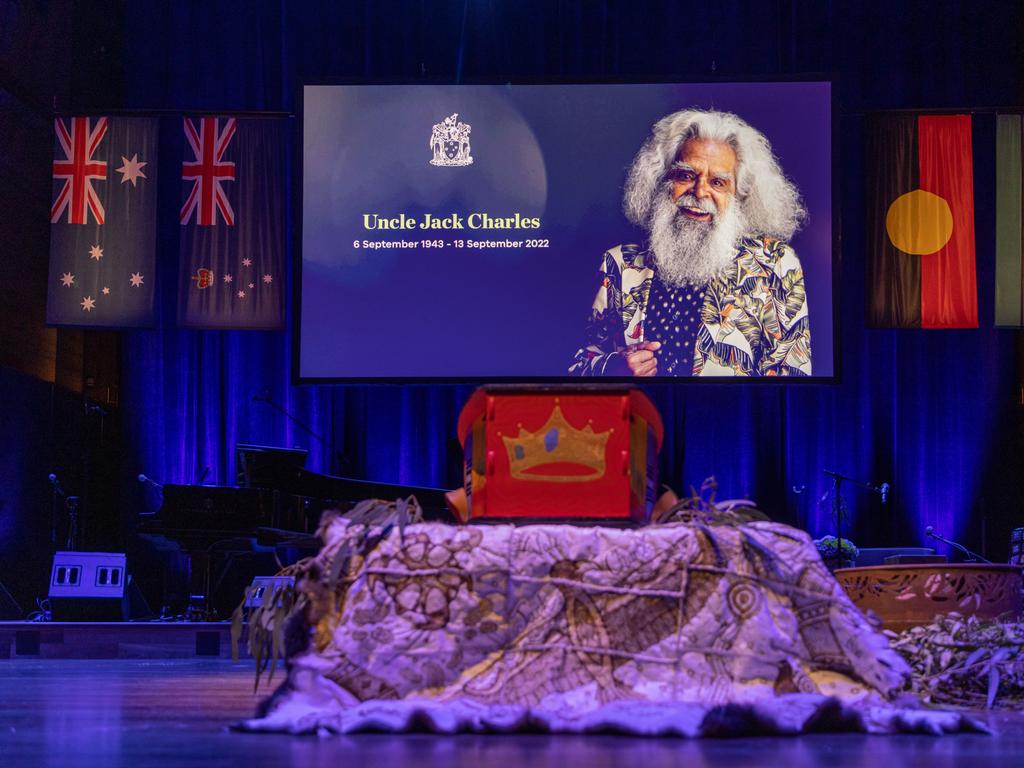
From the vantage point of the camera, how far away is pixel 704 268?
7.79 metres

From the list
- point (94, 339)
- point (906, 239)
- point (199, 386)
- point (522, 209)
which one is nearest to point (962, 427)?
point (906, 239)

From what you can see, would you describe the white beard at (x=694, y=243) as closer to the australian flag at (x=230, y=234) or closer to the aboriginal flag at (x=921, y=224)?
the aboriginal flag at (x=921, y=224)

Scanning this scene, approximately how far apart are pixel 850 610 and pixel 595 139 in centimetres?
598

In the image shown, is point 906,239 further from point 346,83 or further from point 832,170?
point 346,83

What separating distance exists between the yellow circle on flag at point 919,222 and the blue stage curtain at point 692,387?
3.46 ft

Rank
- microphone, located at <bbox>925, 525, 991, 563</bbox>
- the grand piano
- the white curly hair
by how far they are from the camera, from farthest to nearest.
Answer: microphone, located at <bbox>925, 525, 991, 563</bbox>
the white curly hair
the grand piano

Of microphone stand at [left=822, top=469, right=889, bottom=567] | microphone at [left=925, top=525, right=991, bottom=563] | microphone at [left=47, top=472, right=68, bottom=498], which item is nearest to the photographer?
microphone stand at [left=822, top=469, right=889, bottom=567]

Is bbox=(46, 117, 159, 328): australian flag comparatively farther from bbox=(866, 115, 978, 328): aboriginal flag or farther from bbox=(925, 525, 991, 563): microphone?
bbox=(925, 525, 991, 563): microphone

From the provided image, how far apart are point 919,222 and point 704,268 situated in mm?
1695

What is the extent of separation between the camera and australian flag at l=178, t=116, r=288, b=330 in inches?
331

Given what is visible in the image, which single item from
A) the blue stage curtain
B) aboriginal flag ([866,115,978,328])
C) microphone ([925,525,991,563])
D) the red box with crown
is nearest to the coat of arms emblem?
the blue stage curtain

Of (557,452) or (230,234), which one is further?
(230,234)

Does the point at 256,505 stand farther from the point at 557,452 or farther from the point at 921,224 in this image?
the point at 921,224

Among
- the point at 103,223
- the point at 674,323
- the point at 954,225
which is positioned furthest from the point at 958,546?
the point at 103,223
